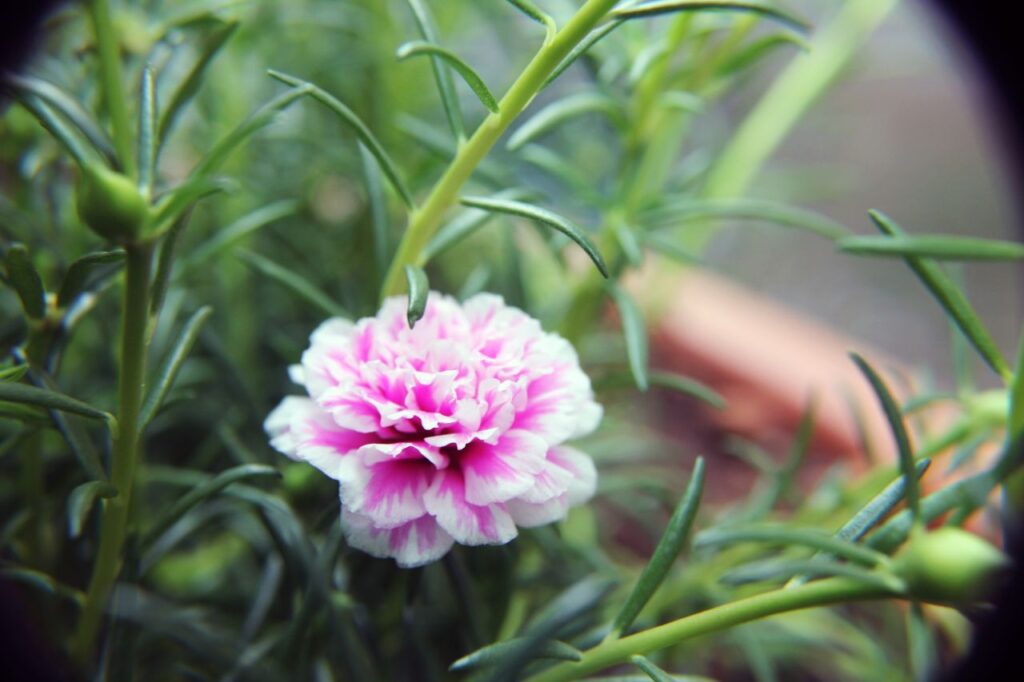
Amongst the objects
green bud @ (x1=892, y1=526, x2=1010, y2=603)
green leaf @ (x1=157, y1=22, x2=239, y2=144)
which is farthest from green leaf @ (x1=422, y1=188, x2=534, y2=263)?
green bud @ (x1=892, y1=526, x2=1010, y2=603)

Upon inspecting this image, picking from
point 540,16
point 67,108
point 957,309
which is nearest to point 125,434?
point 67,108

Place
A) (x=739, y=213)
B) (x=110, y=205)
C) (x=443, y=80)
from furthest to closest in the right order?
(x=739, y=213), (x=443, y=80), (x=110, y=205)

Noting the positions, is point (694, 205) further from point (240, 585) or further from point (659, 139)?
point (240, 585)

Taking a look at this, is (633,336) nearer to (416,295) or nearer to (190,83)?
(416,295)

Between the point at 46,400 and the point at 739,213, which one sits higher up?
the point at 739,213

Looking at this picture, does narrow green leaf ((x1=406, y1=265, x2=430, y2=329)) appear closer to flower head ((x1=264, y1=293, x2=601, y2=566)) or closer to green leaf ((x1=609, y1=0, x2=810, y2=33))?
flower head ((x1=264, y1=293, x2=601, y2=566))

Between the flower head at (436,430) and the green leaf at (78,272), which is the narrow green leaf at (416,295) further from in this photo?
the green leaf at (78,272)

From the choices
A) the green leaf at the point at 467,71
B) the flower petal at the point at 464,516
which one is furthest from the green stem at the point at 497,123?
the flower petal at the point at 464,516

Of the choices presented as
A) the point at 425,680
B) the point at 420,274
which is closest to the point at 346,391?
the point at 420,274
